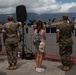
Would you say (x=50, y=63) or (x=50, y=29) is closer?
Answer: (x=50, y=63)

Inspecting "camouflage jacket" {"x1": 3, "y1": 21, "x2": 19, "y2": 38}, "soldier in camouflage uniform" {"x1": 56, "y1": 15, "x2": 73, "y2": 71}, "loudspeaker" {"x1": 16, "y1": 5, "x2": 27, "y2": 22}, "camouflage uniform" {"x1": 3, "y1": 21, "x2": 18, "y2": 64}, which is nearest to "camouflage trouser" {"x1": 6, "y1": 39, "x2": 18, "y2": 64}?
"camouflage uniform" {"x1": 3, "y1": 21, "x2": 18, "y2": 64}

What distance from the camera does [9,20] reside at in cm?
1192

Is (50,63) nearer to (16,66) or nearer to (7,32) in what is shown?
(16,66)

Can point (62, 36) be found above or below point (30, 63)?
above

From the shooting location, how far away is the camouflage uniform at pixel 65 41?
11.4m

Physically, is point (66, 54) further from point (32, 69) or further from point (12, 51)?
point (12, 51)

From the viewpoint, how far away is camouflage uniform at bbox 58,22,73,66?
449 inches

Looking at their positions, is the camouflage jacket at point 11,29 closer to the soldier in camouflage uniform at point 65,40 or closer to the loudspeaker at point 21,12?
the soldier in camouflage uniform at point 65,40

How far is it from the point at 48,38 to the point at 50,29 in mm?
950

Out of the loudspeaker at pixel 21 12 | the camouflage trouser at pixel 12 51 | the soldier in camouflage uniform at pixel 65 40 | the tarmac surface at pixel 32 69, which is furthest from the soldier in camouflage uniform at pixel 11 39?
the loudspeaker at pixel 21 12

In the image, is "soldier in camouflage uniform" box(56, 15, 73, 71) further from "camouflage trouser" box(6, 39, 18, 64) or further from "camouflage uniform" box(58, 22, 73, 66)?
"camouflage trouser" box(6, 39, 18, 64)

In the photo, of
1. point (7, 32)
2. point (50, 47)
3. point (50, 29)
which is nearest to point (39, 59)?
point (7, 32)

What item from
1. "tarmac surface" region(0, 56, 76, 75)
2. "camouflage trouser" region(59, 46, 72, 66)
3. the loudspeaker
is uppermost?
the loudspeaker

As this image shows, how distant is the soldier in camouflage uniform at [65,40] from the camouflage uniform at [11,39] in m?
1.48
